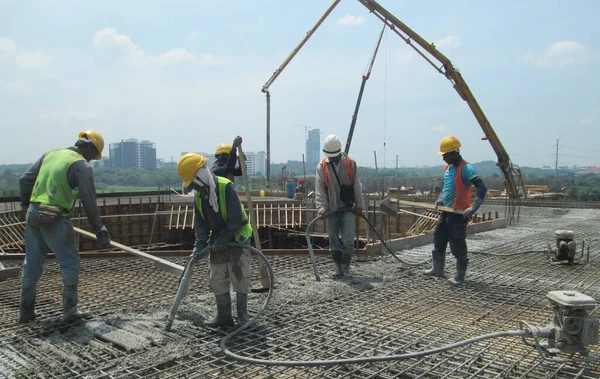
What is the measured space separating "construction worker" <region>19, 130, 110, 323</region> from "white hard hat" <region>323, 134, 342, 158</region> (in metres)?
2.48

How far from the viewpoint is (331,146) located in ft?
17.7

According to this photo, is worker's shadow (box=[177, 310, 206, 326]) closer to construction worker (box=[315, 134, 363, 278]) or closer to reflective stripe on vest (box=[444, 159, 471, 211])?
construction worker (box=[315, 134, 363, 278])

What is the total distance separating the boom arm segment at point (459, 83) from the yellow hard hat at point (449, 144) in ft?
46.9

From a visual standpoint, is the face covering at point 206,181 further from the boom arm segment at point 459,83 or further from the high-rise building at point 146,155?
the high-rise building at point 146,155

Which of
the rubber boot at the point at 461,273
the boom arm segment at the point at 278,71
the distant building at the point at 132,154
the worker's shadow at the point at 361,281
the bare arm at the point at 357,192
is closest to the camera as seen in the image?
the worker's shadow at the point at 361,281

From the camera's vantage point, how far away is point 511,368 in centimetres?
305

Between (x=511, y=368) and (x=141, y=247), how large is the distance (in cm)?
1271

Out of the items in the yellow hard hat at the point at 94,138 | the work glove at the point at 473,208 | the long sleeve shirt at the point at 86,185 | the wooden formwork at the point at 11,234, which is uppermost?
the yellow hard hat at the point at 94,138

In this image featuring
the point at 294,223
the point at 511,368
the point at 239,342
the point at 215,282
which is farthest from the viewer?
the point at 294,223

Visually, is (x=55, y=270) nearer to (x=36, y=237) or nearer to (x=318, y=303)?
(x=36, y=237)

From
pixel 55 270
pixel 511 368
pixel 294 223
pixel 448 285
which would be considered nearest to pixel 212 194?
pixel 511 368

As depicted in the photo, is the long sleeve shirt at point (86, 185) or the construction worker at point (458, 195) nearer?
the long sleeve shirt at point (86, 185)

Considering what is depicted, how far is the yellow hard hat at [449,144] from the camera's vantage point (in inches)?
207

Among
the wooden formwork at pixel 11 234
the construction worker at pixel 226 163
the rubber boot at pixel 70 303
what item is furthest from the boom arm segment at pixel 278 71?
the rubber boot at pixel 70 303
